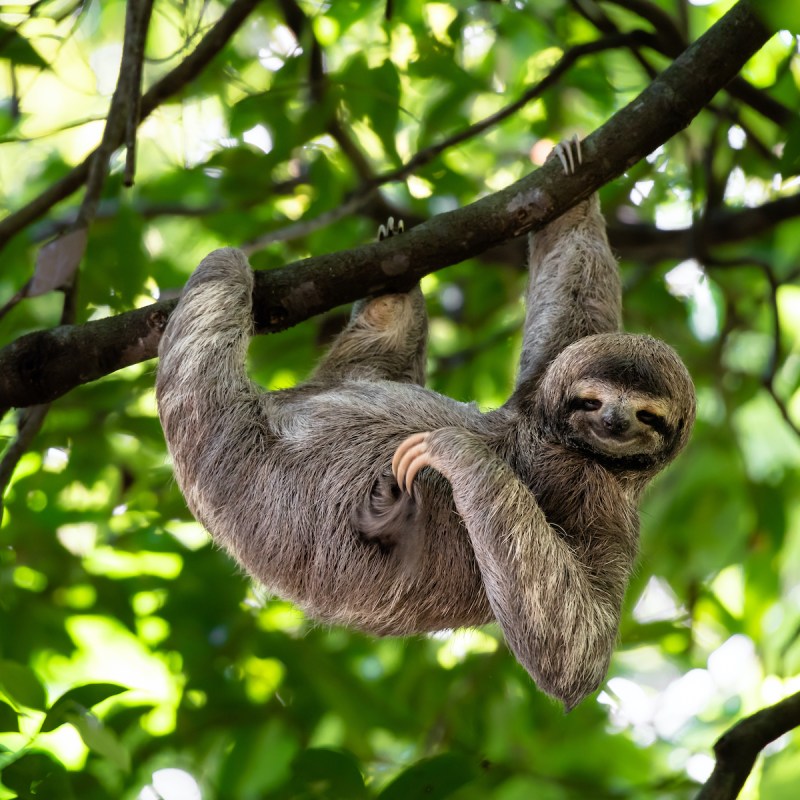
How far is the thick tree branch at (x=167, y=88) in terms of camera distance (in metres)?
7.02

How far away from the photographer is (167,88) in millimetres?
7422

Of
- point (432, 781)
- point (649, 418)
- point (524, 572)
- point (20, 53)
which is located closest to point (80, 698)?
point (432, 781)

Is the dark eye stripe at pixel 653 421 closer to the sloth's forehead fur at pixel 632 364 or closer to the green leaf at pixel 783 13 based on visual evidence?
the sloth's forehead fur at pixel 632 364

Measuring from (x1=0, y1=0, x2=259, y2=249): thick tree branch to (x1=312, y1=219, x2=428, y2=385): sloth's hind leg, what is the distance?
179 centimetres

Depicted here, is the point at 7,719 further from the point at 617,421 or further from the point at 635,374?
the point at 635,374

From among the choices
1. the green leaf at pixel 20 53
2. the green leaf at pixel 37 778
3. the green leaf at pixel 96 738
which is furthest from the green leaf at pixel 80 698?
the green leaf at pixel 20 53

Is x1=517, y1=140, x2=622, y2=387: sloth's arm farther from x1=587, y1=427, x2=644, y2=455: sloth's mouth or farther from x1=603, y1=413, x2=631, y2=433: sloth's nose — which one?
x1=603, y1=413, x2=631, y2=433: sloth's nose

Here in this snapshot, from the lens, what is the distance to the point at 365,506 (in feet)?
20.6

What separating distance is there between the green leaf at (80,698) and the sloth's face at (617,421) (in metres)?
3.09

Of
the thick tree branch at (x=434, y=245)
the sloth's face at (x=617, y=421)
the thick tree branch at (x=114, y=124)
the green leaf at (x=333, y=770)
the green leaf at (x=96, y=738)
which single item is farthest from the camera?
the thick tree branch at (x=114, y=124)

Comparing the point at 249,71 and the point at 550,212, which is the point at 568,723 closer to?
the point at 550,212

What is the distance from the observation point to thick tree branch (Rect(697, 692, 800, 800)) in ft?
16.6

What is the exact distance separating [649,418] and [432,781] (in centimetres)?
250

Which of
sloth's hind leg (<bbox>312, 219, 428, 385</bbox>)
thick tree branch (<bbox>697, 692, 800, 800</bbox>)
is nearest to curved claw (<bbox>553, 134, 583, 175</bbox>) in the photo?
sloth's hind leg (<bbox>312, 219, 428, 385</bbox>)
